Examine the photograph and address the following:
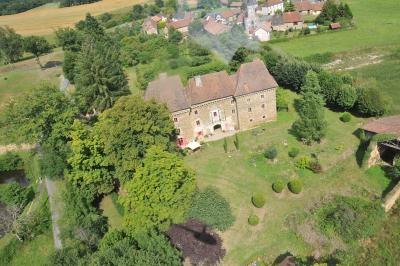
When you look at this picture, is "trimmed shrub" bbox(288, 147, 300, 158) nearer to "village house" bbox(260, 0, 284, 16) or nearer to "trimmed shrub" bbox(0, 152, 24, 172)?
"trimmed shrub" bbox(0, 152, 24, 172)

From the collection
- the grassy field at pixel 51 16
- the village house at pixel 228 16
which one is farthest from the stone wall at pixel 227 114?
the grassy field at pixel 51 16

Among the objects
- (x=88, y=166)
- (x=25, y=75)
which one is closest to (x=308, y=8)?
(x=25, y=75)

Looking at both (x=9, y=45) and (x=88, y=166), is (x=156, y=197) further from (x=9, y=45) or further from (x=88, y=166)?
(x=9, y=45)

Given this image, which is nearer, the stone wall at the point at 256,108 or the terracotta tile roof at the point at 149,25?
the stone wall at the point at 256,108

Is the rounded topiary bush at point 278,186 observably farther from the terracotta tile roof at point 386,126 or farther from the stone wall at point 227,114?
the stone wall at point 227,114

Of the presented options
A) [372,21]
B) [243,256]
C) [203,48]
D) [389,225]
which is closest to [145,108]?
[243,256]
